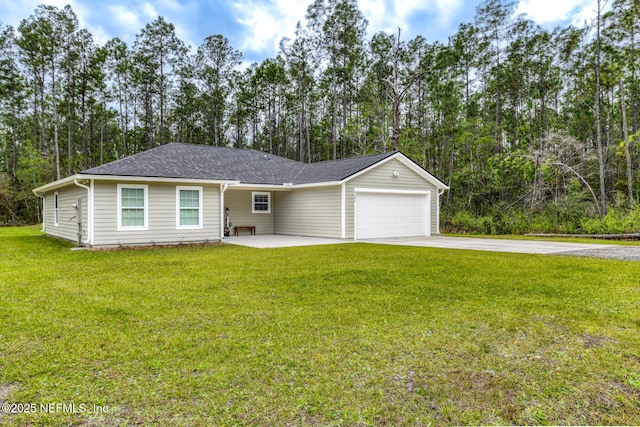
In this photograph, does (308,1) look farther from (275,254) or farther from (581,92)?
(275,254)

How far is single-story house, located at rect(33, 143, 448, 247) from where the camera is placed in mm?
11383

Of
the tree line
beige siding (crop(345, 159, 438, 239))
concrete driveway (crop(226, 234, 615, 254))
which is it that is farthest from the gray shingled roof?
the tree line

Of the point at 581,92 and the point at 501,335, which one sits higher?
the point at 581,92

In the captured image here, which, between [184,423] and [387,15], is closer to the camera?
[184,423]

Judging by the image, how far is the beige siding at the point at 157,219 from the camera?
11.0 metres

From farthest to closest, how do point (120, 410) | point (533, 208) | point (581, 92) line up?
point (581, 92) < point (533, 208) < point (120, 410)

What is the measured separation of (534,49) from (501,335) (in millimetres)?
25258

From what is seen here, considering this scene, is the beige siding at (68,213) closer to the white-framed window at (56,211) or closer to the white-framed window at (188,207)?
the white-framed window at (56,211)

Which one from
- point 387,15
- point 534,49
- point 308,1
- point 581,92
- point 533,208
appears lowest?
point 533,208

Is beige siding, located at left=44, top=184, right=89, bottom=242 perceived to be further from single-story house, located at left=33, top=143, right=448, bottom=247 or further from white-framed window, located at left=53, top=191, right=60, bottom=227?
white-framed window, located at left=53, top=191, right=60, bottom=227

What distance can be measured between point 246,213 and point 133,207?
5824 mm

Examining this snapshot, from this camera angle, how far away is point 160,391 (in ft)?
8.54

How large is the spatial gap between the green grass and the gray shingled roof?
233 inches

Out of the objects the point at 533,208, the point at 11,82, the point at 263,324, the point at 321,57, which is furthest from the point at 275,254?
the point at 11,82
